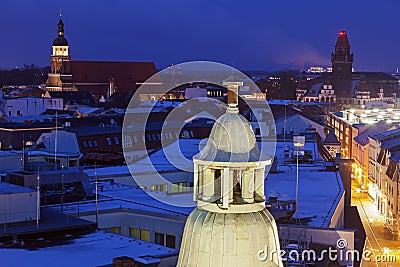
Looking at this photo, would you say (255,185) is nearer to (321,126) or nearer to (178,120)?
(178,120)

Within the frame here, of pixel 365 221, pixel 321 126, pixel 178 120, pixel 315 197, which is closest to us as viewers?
pixel 315 197

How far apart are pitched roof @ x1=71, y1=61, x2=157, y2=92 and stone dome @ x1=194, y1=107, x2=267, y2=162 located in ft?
436

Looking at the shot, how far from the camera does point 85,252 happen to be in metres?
17.8

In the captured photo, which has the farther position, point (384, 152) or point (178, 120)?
point (178, 120)

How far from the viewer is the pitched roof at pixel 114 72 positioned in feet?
473

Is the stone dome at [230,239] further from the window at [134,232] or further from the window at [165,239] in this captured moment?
the window at [134,232]

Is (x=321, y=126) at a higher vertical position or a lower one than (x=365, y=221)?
higher

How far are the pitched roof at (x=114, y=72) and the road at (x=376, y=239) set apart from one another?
88077 millimetres

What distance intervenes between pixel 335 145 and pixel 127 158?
19846 millimetres

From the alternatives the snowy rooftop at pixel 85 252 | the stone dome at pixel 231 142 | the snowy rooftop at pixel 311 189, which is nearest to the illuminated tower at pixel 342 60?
the snowy rooftop at pixel 311 189

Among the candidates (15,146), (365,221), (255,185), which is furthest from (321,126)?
(255,185)

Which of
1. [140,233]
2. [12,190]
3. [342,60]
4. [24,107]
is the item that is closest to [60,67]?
[24,107]

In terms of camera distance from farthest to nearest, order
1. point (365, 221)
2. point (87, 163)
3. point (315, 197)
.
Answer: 1. point (365, 221)
2. point (87, 163)
3. point (315, 197)

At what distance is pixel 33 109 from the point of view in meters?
93.7
